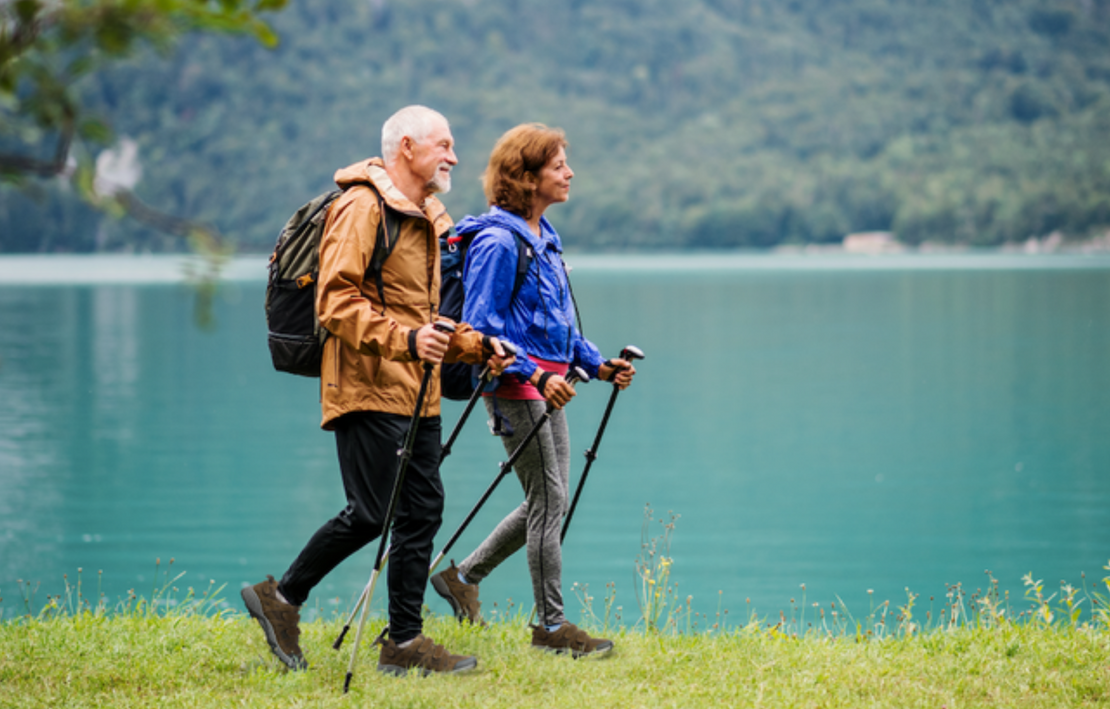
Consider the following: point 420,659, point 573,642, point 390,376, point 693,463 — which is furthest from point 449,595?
point 693,463

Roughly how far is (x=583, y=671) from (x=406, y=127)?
2077mm

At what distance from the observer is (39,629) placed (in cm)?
502

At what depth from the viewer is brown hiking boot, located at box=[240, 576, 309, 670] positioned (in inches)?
174

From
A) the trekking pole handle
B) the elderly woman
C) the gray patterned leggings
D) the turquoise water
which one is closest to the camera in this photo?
the elderly woman

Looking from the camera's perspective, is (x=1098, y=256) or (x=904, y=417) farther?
(x=1098, y=256)

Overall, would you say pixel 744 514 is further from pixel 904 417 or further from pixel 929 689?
pixel 929 689

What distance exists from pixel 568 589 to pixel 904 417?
1705 centimetres

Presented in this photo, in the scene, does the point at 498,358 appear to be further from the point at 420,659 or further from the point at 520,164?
the point at 420,659

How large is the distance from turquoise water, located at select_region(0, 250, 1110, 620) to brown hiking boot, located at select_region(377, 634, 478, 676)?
5.72ft

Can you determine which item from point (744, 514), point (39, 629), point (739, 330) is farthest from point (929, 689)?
point (739, 330)

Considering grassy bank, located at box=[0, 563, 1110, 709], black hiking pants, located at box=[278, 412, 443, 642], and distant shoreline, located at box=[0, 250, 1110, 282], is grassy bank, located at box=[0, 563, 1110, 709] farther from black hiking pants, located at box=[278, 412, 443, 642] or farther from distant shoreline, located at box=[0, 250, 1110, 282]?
distant shoreline, located at box=[0, 250, 1110, 282]

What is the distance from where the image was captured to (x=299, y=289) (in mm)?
4242

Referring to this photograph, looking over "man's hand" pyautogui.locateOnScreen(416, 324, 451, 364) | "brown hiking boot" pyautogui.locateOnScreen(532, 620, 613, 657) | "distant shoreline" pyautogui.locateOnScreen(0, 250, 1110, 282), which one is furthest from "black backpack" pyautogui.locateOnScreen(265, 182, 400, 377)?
"distant shoreline" pyautogui.locateOnScreen(0, 250, 1110, 282)

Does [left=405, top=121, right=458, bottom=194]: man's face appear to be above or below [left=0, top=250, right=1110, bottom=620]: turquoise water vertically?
above
